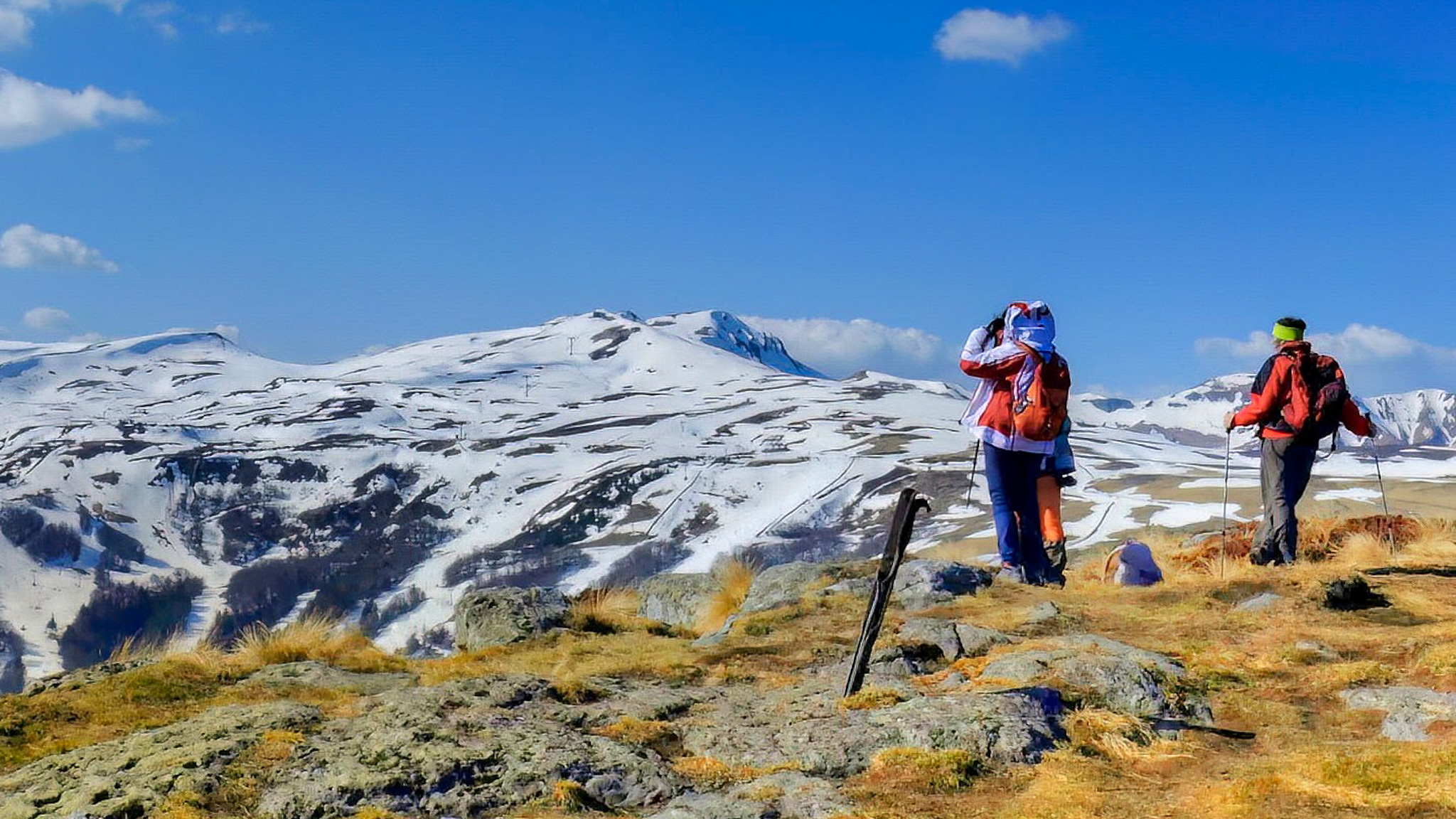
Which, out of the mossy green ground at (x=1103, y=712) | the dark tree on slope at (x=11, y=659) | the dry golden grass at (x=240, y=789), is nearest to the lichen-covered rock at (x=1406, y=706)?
the mossy green ground at (x=1103, y=712)

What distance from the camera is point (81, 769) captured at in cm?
721

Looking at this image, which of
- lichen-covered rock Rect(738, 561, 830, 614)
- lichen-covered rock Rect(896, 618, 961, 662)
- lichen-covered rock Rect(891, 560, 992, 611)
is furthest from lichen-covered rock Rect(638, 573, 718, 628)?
lichen-covered rock Rect(896, 618, 961, 662)

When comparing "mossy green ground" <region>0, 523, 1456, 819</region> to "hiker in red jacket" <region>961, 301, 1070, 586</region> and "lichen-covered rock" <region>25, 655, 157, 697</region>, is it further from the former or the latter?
"hiker in red jacket" <region>961, 301, 1070, 586</region>

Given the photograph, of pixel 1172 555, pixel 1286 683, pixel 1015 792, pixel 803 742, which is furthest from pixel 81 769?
pixel 1172 555

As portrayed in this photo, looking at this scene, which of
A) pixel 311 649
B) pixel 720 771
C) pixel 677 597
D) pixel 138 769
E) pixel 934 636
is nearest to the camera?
pixel 138 769

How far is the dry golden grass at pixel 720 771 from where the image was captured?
7.01 m

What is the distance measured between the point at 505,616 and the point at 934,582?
524 cm

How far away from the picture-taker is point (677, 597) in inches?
722

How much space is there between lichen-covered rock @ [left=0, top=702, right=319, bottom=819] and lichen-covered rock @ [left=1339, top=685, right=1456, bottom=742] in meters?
7.38

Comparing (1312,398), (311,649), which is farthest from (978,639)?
(311,649)

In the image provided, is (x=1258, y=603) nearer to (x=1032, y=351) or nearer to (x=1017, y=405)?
(x=1017, y=405)

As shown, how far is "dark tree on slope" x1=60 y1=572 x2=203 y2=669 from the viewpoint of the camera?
166 meters

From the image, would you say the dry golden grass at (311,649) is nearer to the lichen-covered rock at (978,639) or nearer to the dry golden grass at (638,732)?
the dry golden grass at (638,732)

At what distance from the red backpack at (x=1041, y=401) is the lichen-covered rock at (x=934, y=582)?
2.15 metres
